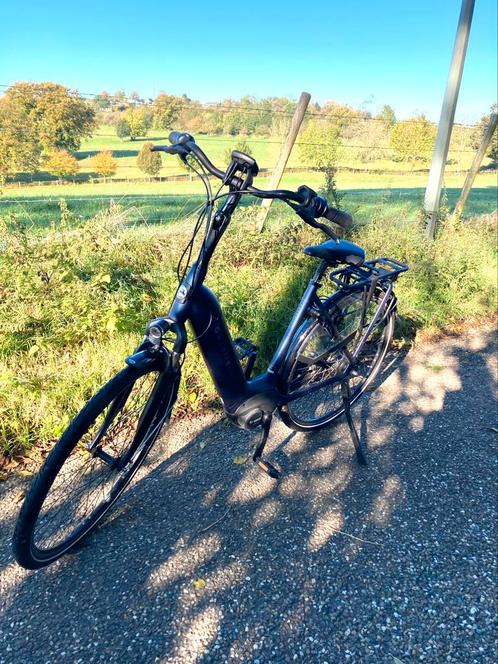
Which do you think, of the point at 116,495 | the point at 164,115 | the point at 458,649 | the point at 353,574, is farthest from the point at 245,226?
the point at 458,649

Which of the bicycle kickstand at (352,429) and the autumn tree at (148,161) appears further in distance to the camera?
the autumn tree at (148,161)

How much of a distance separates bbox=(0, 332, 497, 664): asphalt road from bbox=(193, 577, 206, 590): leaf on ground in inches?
0.5

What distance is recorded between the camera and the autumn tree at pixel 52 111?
4285mm

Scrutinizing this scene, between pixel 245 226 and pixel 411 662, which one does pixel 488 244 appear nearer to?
pixel 245 226

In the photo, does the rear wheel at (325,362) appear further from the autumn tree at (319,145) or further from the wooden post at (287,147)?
the autumn tree at (319,145)

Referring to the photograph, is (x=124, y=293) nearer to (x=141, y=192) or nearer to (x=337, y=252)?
(x=337, y=252)

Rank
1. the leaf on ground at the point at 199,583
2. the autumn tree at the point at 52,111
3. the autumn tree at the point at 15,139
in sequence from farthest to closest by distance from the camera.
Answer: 1. the autumn tree at the point at 52,111
2. the autumn tree at the point at 15,139
3. the leaf on ground at the point at 199,583

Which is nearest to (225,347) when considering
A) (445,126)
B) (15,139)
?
(15,139)

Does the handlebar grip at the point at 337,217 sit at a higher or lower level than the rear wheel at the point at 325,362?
higher

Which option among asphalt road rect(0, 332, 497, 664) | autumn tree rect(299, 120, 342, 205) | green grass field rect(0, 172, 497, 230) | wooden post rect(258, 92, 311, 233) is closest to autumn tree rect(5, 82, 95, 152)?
green grass field rect(0, 172, 497, 230)

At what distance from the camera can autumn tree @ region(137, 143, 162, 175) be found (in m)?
5.45

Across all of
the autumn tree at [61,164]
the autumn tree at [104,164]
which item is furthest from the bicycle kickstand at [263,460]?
the autumn tree at [104,164]

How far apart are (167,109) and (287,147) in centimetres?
183

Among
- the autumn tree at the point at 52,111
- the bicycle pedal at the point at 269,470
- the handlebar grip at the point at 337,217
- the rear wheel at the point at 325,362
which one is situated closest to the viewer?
the handlebar grip at the point at 337,217
